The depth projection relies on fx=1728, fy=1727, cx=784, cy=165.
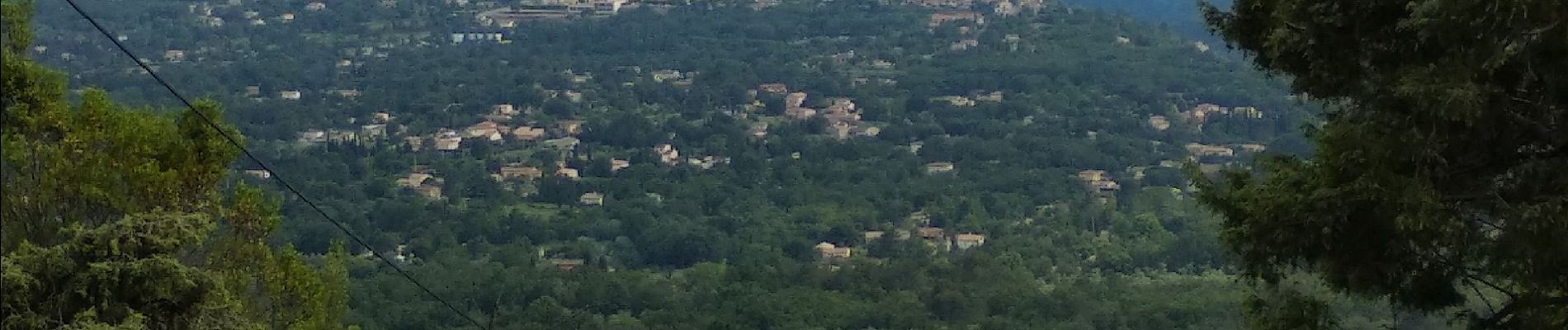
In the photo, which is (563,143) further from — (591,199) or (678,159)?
(591,199)

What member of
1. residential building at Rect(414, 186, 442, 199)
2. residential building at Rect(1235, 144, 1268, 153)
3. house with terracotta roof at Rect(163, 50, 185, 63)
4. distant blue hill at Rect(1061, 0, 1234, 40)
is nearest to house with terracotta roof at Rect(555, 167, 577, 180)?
residential building at Rect(414, 186, 442, 199)

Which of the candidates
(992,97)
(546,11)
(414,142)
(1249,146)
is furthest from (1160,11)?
(414,142)

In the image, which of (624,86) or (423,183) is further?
(624,86)

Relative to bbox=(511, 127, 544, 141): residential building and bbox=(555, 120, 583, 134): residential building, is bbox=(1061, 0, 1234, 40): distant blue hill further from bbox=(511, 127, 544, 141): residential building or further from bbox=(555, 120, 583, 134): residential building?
bbox=(511, 127, 544, 141): residential building

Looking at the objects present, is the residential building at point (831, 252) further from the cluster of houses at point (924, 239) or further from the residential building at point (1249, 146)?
the residential building at point (1249, 146)

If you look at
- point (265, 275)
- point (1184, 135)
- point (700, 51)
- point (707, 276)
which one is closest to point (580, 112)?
point (700, 51)
